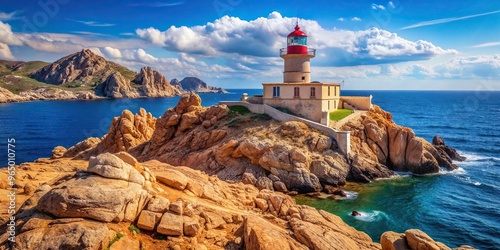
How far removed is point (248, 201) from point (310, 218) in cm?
425

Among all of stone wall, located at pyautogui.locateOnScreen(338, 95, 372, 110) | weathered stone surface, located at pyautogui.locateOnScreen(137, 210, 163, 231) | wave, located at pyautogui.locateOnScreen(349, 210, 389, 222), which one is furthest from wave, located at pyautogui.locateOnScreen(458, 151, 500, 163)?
weathered stone surface, located at pyautogui.locateOnScreen(137, 210, 163, 231)

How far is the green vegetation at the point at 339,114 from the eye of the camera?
4587 cm

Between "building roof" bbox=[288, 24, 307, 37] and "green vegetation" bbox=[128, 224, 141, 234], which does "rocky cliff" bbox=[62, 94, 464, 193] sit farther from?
"green vegetation" bbox=[128, 224, 141, 234]

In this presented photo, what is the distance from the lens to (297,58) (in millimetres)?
49781

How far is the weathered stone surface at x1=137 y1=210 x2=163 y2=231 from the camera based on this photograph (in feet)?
45.4

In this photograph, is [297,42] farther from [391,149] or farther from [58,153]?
[58,153]

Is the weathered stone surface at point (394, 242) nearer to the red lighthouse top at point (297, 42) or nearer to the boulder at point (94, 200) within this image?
the boulder at point (94, 200)

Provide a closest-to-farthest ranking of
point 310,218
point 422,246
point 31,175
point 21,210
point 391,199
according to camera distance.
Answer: point 21,210 → point 422,246 → point 310,218 → point 31,175 → point 391,199

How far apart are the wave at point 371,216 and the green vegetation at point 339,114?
17.8 meters

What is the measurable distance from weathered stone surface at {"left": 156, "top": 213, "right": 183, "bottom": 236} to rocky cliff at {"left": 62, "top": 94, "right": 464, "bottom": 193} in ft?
64.5

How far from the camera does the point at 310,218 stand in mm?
18547

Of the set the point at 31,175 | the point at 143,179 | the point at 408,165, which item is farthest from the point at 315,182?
the point at 31,175

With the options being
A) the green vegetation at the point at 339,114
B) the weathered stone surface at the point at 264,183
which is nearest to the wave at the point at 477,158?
the green vegetation at the point at 339,114

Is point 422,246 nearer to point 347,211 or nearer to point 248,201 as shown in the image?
point 248,201
